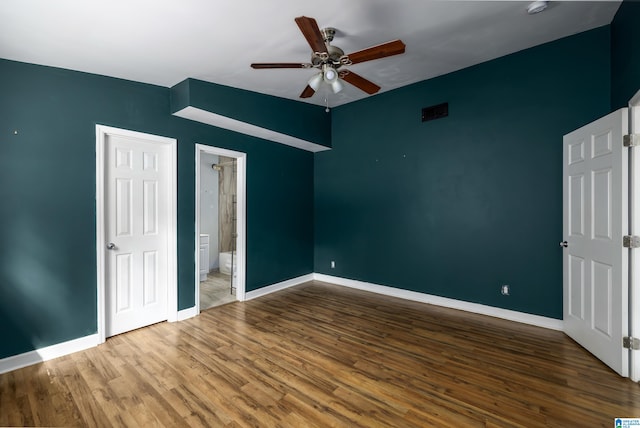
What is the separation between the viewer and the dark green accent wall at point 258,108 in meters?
3.40

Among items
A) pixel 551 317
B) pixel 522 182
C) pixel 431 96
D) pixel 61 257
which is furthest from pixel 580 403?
pixel 61 257

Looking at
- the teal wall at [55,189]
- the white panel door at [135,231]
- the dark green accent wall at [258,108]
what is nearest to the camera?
the teal wall at [55,189]

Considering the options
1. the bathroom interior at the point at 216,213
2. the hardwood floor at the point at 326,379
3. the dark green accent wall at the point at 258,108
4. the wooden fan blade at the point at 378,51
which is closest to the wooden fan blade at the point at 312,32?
the wooden fan blade at the point at 378,51

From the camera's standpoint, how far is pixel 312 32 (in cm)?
193

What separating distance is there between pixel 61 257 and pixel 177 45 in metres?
2.36

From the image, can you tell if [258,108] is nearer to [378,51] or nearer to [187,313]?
[378,51]

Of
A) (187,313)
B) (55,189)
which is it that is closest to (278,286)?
(187,313)

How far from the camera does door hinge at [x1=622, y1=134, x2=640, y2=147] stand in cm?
225

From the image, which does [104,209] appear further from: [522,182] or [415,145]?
[522,182]

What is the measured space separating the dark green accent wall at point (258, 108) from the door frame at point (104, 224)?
1.91 ft

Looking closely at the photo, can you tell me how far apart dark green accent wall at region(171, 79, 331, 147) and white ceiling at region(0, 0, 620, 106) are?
0.53ft

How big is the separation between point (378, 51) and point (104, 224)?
10.6ft

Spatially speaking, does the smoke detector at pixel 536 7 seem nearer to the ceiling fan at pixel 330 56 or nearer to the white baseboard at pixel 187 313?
the ceiling fan at pixel 330 56

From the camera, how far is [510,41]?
3.10 m
